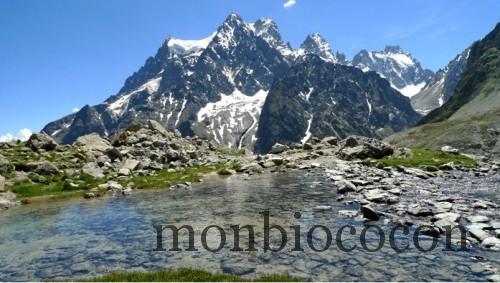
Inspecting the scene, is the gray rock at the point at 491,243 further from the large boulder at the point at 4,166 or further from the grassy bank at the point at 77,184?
the large boulder at the point at 4,166

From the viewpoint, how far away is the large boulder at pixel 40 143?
260ft

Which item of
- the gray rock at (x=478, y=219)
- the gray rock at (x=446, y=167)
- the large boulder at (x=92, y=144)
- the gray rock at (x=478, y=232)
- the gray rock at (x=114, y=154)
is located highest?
the large boulder at (x=92, y=144)

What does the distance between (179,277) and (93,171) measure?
4984 centimetres

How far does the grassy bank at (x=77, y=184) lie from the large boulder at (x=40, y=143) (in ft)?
77.1

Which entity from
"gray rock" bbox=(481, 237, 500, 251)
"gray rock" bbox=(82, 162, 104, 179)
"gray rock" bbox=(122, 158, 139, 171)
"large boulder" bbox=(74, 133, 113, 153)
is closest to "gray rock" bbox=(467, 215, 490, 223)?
"gray rock" bbox=(481, 237, 500, 251)

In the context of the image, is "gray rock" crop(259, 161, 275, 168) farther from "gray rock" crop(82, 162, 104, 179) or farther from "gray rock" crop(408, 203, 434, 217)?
"gray rock" crop(408, 203, 434, 217)

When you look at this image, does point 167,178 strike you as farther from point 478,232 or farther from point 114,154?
point 478,232

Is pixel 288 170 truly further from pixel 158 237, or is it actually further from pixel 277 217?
pixel 158 237

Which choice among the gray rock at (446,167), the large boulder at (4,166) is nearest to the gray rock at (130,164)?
the large boulder at (4,166)

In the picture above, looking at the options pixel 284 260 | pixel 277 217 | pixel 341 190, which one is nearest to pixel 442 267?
pixel 284 260

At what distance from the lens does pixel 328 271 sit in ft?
55.5

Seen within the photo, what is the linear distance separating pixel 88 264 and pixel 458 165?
5646cm

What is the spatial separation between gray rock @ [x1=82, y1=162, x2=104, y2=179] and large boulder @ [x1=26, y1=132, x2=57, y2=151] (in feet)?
64.6

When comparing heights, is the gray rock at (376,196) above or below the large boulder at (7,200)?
above
